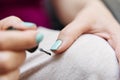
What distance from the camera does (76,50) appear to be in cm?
47

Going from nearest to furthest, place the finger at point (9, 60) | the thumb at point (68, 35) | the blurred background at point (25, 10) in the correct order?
the finger at point (9, 60) → the thumb at point (68, 35) → the blurred background at point (25, 10)

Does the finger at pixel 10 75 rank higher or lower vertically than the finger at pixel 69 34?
higher

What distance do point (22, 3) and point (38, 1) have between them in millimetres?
56

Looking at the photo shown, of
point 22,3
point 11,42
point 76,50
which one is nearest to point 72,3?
point 22,3

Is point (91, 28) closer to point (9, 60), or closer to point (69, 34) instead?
point (69, 34)

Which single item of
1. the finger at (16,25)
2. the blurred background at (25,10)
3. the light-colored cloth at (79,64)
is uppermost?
the finger at (16,25)

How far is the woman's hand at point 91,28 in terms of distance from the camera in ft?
1.64

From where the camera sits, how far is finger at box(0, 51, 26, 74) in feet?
1.16

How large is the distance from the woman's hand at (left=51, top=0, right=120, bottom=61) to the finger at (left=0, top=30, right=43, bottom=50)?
0.39ft

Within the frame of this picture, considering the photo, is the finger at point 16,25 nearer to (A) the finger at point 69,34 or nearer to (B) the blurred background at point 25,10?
(A) the finger at point 69,34

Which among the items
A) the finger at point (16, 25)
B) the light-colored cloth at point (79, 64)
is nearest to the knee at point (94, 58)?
the light-colored cloth at point (79, 64)

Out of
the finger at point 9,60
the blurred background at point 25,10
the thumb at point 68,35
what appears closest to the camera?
the finger at point 9,60

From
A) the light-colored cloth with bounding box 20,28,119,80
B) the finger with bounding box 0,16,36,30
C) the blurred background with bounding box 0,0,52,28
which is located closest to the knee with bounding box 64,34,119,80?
the light-colored cloth with bounding box 20,28,119,80

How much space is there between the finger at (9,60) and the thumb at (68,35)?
0.12 meters
